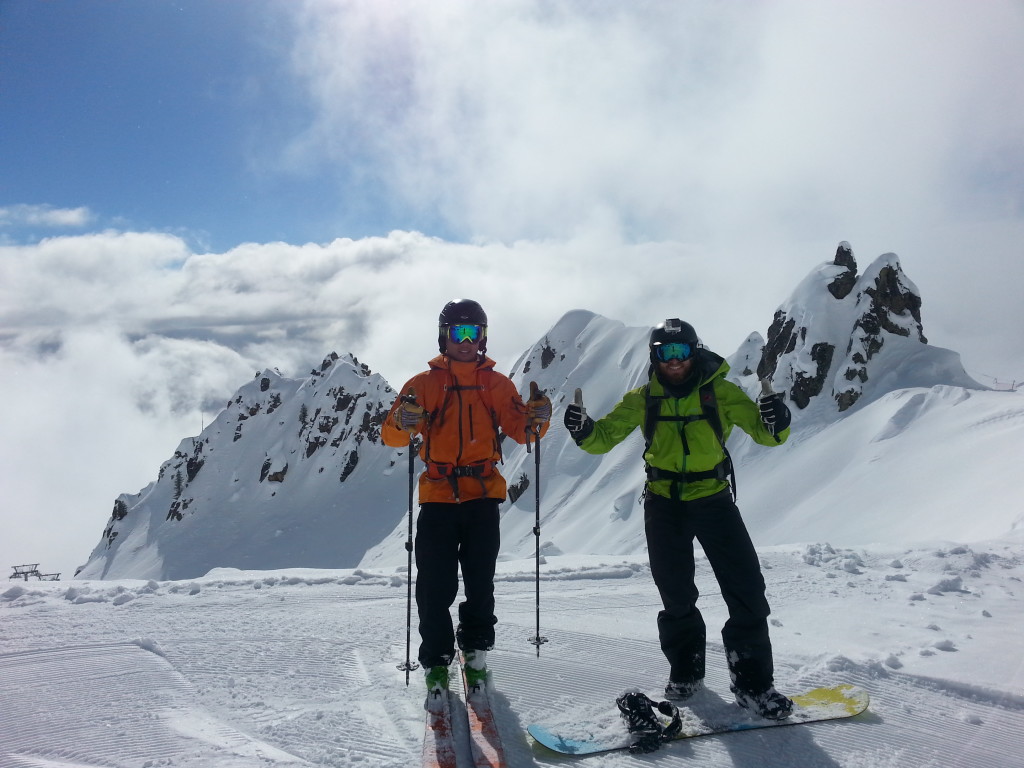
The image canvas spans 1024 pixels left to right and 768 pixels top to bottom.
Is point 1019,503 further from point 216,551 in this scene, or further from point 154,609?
point 216,551

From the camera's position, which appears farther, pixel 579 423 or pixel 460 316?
pixel 460 316

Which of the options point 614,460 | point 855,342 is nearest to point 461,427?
point 855,342

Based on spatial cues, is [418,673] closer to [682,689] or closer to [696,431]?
[682,689]

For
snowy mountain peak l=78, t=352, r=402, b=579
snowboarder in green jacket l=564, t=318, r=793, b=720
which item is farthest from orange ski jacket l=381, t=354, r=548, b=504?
snowy mountain peak l=78, t=352, r=402, b=579

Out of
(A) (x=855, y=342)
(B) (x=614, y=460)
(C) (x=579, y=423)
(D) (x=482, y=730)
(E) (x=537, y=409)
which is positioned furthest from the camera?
(B) (x=614, y=460)

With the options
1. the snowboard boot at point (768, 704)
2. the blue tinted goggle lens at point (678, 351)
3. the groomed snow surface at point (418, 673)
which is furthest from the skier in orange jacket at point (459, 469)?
the snowboard boot at point (768, 704)

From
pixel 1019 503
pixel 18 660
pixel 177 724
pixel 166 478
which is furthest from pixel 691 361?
pixel 166 478

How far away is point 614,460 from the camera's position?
49062 mm

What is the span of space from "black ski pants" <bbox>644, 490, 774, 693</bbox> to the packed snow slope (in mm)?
1212

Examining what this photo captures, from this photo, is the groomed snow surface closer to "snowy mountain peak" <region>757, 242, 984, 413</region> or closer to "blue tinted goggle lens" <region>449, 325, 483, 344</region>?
"blue tinted goggle lens" <region>449, 325, 483, 344</region>

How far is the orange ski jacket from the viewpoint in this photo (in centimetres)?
496

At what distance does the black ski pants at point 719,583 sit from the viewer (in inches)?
169

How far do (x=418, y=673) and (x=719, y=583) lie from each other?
7.84ft

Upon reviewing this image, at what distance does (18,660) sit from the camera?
535cm
